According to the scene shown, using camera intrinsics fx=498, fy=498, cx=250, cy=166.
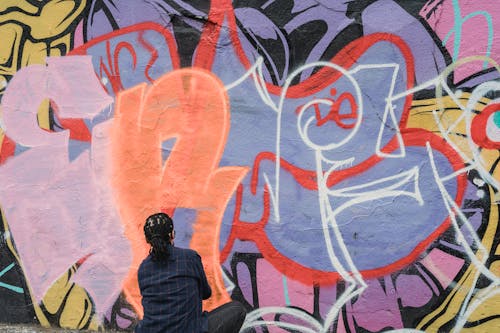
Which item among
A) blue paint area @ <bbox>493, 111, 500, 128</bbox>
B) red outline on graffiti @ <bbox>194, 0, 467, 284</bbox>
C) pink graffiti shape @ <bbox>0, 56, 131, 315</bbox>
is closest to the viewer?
blue paint area @ <bbox>493, 111, 500, 128</bbox>

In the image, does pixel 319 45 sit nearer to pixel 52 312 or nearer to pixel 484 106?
pixel 484 106

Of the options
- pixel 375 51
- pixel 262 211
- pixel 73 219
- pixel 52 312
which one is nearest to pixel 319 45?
pixel 375 51

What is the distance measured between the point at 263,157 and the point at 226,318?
4.06 ft

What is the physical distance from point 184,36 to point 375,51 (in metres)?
1.45

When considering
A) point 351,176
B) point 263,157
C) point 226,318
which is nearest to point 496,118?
point 351,176

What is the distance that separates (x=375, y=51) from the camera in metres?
3.58

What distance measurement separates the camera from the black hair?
272 centimetres

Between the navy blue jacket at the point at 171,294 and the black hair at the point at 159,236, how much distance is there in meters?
0.04

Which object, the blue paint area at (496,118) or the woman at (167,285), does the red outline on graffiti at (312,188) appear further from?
the woman at (167,285)

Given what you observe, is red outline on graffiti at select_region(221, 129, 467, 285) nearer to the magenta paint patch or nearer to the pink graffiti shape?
the magenta paint patch

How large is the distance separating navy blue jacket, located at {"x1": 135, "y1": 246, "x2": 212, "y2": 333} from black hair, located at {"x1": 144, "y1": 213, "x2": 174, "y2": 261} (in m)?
0.04

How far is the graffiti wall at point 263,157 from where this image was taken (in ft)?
11.4

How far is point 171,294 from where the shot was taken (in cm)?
274

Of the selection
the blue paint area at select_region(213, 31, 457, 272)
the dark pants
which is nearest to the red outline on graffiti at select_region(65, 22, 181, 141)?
the blue paint area at select_region(213, 31, 457, 272)
